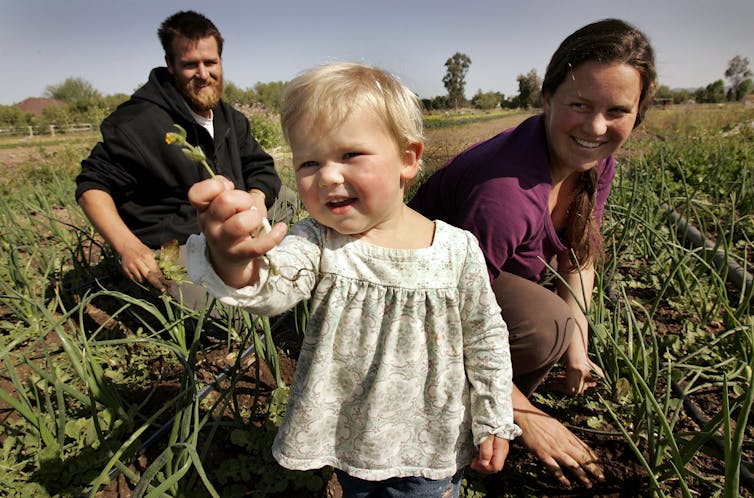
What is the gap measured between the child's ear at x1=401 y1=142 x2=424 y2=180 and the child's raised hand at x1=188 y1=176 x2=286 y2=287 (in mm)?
341

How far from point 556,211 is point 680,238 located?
5.42 ft

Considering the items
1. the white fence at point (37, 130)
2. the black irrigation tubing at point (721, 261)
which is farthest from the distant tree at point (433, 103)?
the white fence at point (37, 130)

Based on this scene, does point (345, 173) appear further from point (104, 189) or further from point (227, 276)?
point (104, 189)

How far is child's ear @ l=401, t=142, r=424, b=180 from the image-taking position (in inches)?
34.6

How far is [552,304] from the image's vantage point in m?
1.39

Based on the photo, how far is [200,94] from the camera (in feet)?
7.70

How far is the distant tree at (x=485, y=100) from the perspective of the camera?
15172mm

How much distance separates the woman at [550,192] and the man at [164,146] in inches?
43.9

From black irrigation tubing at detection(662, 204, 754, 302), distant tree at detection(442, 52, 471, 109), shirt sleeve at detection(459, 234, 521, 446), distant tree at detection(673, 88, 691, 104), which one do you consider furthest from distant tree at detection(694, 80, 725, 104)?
shirt sleeve at detection(459, 234, 521, 446)

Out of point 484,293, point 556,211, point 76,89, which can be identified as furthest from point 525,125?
point 76,89

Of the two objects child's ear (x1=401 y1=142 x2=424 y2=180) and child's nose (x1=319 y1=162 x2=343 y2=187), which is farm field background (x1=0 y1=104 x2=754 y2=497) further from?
child's nose (x1=319 y1=162 x2=343 y2=187)

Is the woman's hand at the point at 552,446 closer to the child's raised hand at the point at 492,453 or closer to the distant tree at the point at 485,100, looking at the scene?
the child's raised hand at the point at 492,453

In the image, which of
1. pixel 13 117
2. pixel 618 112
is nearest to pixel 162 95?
pixel 618 112

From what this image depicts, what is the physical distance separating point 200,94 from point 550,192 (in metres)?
1.92
